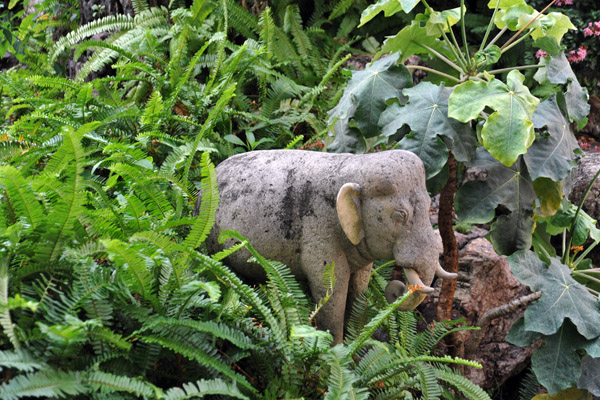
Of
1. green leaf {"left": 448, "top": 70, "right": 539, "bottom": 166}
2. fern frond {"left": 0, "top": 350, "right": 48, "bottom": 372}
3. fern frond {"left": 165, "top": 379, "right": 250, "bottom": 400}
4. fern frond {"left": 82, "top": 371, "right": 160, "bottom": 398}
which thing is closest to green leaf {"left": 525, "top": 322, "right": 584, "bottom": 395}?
green leaf {"left": 448, "top": 70, "right": 539, "bottom": 166}

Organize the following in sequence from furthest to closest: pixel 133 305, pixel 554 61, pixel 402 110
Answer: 1. pixel 554 61
2. pixel 402 110
3. pixel 133 305

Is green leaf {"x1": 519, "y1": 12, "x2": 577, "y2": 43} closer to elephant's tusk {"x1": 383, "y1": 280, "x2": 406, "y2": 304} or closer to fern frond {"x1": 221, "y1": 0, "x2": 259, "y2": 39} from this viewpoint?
elephant's tusk {"x1": 383, "y1": 280, "x2": 406, "y2": 304}

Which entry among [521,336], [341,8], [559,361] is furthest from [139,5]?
[559,361]

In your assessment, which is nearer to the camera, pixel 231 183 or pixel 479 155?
pixel 231 183

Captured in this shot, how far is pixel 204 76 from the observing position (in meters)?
5.14

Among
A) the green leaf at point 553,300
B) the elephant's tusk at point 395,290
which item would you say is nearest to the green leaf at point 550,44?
the green leaf at point 553,300

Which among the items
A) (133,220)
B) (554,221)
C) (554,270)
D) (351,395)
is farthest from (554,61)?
(133,220)

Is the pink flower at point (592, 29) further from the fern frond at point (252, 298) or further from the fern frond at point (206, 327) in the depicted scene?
the fern frond at point (206, 327)

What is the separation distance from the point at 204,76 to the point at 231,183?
8.27 ft

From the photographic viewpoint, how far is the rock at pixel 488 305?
11.9ft

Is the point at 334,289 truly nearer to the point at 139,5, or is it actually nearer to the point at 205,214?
the point at 205,214

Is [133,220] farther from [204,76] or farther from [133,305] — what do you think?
[204,76]

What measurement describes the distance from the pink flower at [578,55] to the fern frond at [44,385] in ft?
16.6

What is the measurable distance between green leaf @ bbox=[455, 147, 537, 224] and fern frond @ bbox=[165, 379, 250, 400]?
1.64 meters
